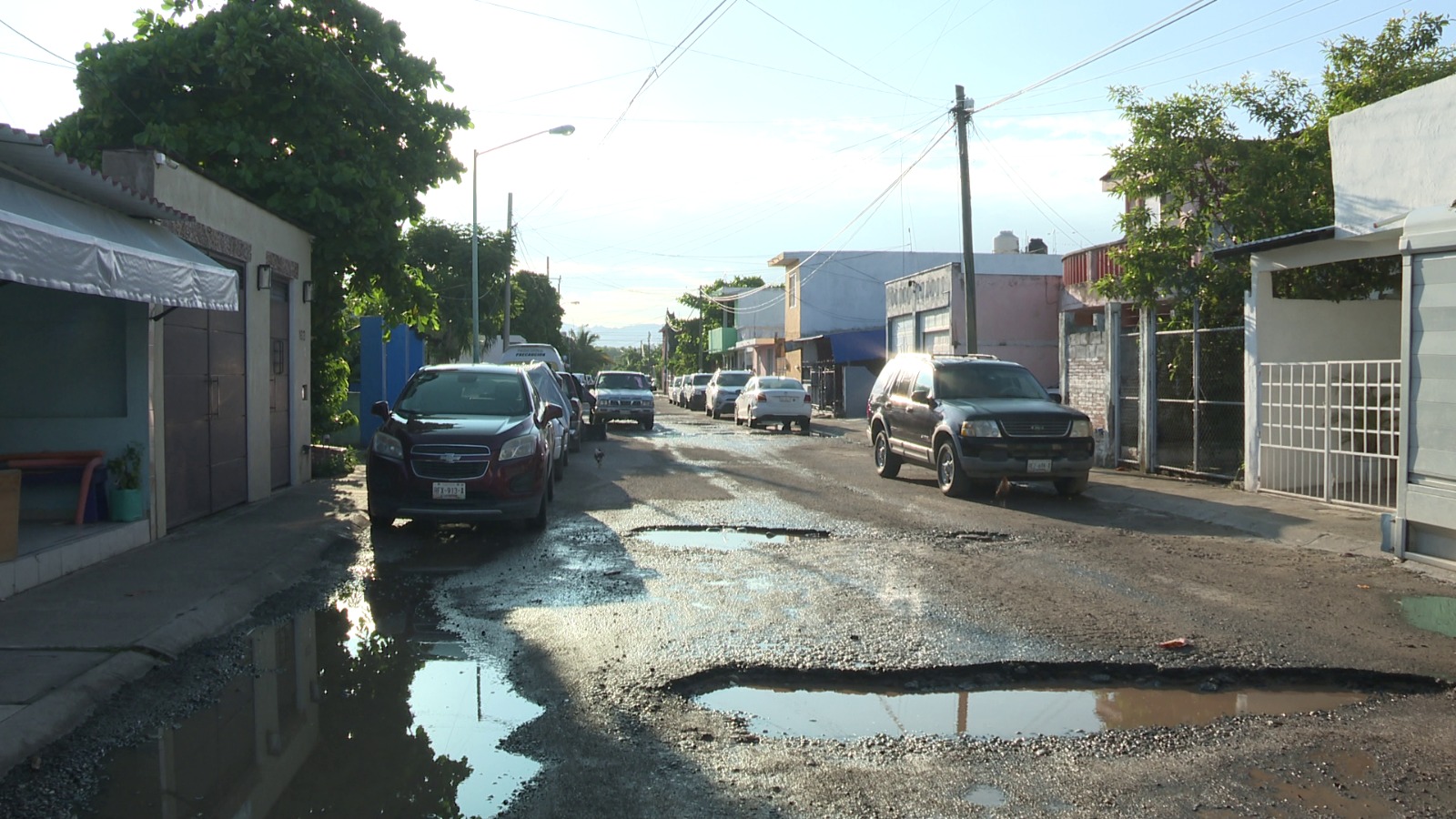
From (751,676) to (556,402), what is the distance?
1283cm

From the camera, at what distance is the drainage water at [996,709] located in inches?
202

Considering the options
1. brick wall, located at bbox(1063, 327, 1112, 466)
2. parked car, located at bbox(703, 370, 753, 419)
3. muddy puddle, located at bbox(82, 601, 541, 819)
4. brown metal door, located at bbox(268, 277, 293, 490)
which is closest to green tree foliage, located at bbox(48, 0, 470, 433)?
brown metal door, located at bbox(268, 277, 293, 490)

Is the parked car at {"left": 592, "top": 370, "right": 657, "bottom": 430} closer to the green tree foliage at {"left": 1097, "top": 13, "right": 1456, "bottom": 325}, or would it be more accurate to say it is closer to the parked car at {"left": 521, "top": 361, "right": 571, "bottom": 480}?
the parked car at {"left": 521, "top": 361, "right": 571, "bottom": 480}

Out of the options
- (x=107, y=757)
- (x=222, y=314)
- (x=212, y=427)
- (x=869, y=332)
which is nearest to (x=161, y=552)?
(x=212, y=427)

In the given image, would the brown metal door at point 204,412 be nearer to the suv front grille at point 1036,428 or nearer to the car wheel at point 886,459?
the car wheel at point 886,459

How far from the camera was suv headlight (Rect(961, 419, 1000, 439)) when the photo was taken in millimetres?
13578

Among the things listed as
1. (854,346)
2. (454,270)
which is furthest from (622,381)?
(454,270)

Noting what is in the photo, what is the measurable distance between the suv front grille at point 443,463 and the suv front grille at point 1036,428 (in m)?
6.51

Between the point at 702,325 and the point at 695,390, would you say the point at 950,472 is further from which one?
the point at 702,325

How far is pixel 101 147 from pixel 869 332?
30.2 m

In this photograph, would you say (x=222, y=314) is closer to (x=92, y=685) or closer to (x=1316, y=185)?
(x=92, y=685)

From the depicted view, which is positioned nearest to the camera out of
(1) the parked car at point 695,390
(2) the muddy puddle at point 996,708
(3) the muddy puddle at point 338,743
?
(3) the muddy puddle at point 338,743

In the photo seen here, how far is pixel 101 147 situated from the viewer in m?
14.5

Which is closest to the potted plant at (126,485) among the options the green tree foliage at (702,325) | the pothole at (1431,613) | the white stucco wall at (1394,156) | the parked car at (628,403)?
the pothole at (1431,613)
